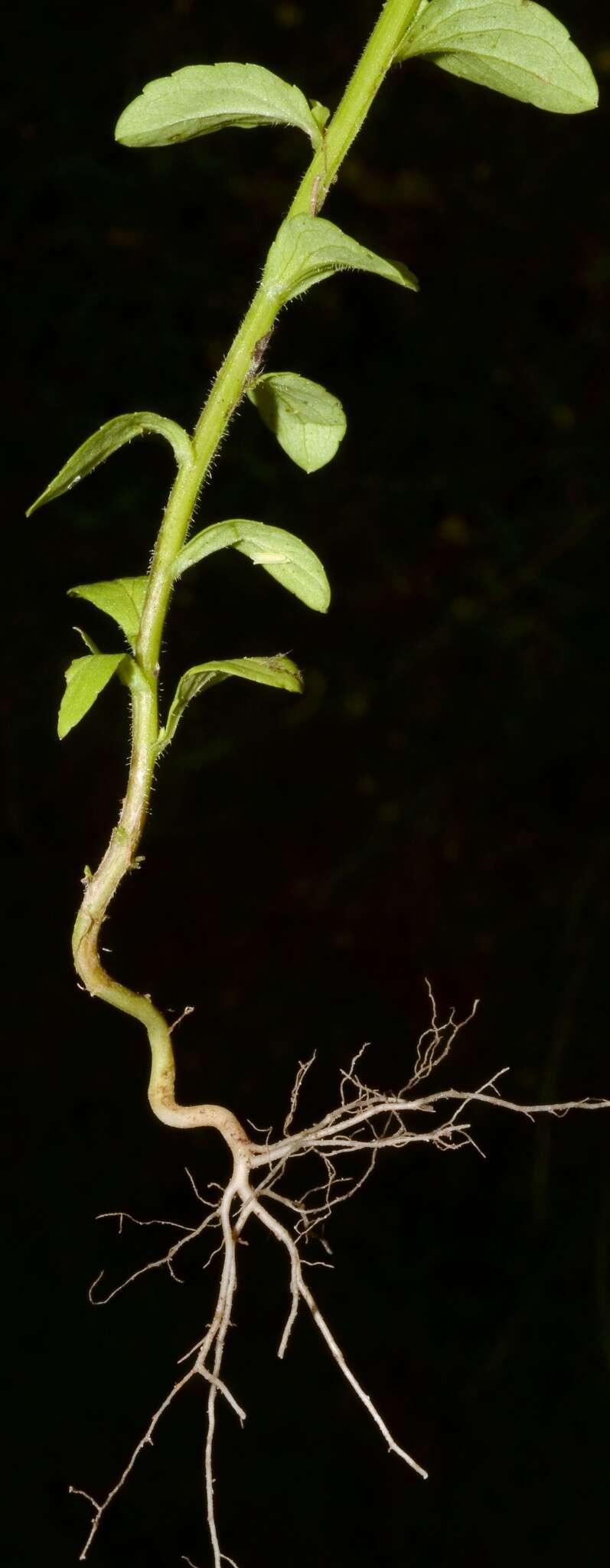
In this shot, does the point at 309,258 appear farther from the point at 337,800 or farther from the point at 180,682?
the point at 337,800

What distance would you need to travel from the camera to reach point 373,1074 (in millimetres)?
2227

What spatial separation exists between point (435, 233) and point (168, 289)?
446 mm

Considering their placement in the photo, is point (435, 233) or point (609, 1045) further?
point (609, 1045)

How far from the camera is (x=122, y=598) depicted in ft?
2.65

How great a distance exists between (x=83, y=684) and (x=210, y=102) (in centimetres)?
35

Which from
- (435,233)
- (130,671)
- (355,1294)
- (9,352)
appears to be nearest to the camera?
(130,671)

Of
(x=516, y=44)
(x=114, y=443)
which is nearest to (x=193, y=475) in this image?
(x=114, y=443)

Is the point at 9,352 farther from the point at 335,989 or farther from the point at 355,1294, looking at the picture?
the point at 355,1294

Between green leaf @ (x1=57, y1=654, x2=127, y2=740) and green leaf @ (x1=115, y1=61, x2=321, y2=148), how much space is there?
0.30 meters

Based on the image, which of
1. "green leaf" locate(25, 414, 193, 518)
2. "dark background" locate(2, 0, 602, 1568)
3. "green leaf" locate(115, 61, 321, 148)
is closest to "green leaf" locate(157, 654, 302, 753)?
"green leaf" locate(25, 414, 193, 518)

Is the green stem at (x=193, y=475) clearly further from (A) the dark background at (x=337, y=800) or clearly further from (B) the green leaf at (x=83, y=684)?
(A) the dark background at (x=337, y=800)

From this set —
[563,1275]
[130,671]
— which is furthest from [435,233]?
[563,1275]

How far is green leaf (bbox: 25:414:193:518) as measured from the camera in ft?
2.53

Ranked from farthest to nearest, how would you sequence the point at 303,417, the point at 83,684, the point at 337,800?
the point at 337,800 < the point at 303,417 < the point at 83,684
